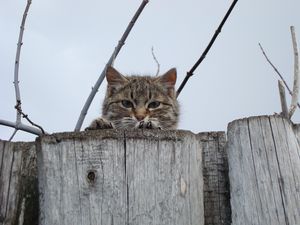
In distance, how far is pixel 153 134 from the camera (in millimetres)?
2104

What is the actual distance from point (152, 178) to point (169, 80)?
127 inches

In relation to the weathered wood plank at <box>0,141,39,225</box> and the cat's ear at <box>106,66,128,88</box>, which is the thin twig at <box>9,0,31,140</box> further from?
the cat's ear at <box>106,66,128,88</box>

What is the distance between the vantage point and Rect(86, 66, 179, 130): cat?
15.4ft

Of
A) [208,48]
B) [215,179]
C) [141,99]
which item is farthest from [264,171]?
[141,99]

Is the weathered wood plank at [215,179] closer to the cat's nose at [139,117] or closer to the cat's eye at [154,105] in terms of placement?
the cat's nose at [139,117]

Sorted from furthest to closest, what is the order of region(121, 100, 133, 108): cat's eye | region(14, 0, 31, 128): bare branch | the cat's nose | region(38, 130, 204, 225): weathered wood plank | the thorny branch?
1. region(121, 100, 133, 108): cat's eye
2. the cat's nose
3. region(14, 0, 31, 128): bare branch
4. the thorny branch
5. region(38, 130, 204, 225): weathered wood plank

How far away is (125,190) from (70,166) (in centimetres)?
26

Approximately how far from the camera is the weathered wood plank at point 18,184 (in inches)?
84.5

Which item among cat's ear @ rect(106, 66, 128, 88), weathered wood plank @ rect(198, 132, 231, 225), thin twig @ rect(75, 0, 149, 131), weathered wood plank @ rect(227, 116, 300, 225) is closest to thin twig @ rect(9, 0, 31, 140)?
thin twig @ rect(75, 0, 149, 131)

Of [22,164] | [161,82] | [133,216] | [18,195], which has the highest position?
[161,82]

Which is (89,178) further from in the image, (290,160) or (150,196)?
(290,160)

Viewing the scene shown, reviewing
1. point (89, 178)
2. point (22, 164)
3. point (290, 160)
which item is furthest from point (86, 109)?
point (290, 160)

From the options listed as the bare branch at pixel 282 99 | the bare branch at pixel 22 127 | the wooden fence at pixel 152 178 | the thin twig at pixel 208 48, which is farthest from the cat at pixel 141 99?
the wooden fence at pixel 152 178

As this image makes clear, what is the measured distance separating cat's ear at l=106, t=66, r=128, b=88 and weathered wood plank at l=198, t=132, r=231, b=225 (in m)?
2.70
